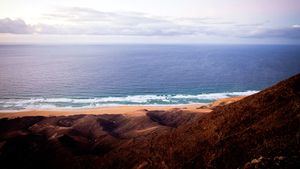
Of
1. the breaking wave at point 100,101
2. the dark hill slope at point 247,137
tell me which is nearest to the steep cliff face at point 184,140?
the dark hill slope at point 247,137

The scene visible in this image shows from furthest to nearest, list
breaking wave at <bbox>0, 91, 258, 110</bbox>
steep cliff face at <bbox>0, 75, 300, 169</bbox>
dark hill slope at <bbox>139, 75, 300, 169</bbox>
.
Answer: breaking wave at <bbox>0, 91, 258, 110</bbox>, steep cliff face at <bbox>0, 75, 300, 169</bbox>, dark hill slope at <bbox>139, 75, 300, 169</bbox>

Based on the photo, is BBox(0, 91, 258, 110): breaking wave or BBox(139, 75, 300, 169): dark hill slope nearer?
BBox(139, 75, 300, 169): dark hill slope

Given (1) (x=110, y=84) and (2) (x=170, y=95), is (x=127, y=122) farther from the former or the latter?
(1) (x=110, y=84)

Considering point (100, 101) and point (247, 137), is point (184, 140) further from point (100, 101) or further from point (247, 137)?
point (100, 101)

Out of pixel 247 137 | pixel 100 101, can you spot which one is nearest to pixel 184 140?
pixel 247 137

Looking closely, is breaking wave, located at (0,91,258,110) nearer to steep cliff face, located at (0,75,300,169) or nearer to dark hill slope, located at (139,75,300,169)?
steep cliff face, located at (0,75,300,169)

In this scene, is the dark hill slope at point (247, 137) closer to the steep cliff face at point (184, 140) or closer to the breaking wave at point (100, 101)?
the steep cliff face at point (184, 140)

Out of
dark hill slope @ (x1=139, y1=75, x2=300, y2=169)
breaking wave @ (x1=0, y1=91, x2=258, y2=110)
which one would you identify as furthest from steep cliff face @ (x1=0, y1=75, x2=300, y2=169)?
breaking wave @ (x1=0, y1=91, x2=258, y2=110)

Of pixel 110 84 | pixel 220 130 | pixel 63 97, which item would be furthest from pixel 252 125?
pixel 110 84

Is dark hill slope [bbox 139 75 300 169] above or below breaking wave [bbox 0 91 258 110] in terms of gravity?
above
